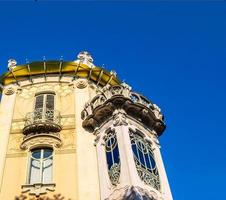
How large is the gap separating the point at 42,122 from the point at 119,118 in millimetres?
3779

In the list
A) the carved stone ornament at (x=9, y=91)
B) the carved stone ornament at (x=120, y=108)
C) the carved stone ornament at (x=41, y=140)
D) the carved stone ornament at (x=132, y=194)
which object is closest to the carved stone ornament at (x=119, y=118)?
the carved stone ornament at (x=120, y=108)

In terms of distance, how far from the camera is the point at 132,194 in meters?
15.9

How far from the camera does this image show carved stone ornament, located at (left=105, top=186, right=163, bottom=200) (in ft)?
51.8

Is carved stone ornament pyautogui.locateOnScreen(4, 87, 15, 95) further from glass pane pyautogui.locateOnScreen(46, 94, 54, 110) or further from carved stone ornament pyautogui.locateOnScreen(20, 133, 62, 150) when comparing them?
carved stone ornament pyautogui.locateOnScreen(20, 133, 62, 150)

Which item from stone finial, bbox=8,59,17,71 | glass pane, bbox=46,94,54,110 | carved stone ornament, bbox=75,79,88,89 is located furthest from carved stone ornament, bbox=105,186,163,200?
stone finial, bbox=8,59,17,71

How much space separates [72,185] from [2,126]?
562 cm

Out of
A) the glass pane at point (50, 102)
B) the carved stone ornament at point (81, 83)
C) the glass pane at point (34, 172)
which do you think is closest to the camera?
the glass pane at point (34, 172)

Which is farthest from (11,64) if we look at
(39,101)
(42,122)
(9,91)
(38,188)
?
(38,188)

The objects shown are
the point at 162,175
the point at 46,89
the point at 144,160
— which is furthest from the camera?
the point at 46,89

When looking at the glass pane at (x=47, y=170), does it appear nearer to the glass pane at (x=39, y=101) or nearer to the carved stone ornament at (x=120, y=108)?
the carved stone ornament at (x=120, y=108)

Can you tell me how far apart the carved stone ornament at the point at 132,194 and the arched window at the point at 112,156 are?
2.20ft

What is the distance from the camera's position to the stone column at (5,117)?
19.3 metres

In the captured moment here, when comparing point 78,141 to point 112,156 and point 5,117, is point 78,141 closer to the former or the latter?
point 112,156

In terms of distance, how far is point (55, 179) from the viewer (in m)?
18.0
